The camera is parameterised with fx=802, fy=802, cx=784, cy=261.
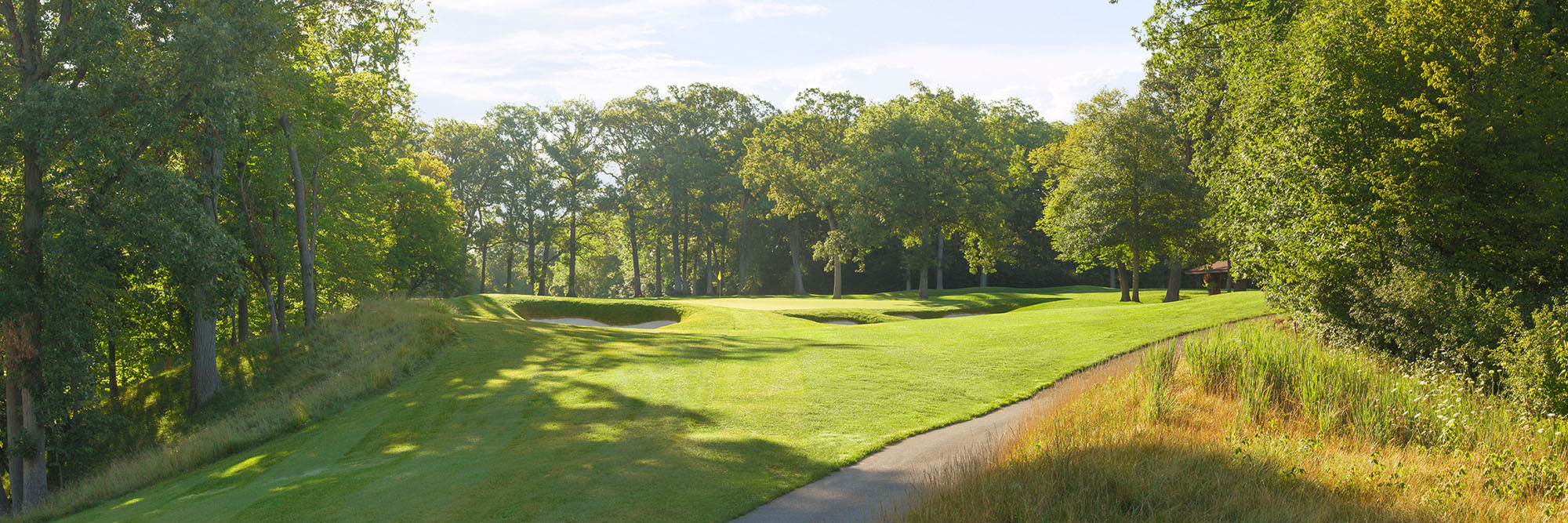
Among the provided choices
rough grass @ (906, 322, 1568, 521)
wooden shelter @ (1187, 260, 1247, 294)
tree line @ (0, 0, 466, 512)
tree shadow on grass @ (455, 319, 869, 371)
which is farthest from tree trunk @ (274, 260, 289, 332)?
wooden shelter @ (1187, 260, 1247, 294)

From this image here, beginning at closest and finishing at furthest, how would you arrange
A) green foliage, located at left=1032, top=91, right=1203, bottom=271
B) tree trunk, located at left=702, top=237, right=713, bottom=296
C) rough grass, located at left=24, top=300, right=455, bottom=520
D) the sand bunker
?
rough grass, located at left=24, top=300, right=455, bottom=520 → the sand bunker → green foliage, located at left=1032, top=91, right=1203, bottom=271 → tree trunk, located at left=702, top=237, right=713, bottom=296

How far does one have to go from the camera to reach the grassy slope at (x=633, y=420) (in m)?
8.25

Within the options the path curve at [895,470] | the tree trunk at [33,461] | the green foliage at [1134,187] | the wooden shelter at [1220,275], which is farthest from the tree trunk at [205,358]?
the wooden shelter at [1220,275]

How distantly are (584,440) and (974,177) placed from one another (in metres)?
36.6

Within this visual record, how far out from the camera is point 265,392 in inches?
835

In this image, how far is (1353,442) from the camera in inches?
358

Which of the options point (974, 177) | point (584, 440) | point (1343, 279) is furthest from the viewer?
point (974, 177)

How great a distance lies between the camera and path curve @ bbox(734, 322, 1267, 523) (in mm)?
7195

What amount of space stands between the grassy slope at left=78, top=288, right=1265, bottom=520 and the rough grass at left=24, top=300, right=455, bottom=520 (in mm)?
1086

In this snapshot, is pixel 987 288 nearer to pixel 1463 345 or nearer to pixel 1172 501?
pixel 1463 345

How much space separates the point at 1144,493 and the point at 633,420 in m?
7.10

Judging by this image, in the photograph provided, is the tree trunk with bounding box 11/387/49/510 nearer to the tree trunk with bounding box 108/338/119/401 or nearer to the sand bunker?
the tree trunk with bounding box 108/338/119/401

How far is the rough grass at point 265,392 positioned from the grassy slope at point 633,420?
1.09 metres

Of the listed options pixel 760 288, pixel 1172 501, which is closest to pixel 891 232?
pixel 760 288
